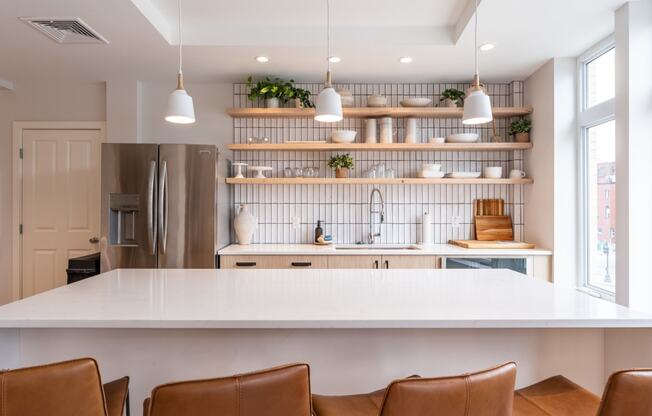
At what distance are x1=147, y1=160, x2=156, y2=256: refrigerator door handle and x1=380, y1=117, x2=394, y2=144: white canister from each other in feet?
6.44

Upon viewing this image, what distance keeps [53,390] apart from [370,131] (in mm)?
3350

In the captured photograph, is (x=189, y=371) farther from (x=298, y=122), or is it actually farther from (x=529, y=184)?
(x=529, y=184)

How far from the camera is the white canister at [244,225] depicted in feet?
12.9

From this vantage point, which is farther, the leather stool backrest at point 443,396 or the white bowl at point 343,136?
the white bowl at point 343,136

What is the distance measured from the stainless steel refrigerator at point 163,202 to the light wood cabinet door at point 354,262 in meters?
0.96

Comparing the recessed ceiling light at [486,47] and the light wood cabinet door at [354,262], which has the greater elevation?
the recessed ceiling light at [486,47]

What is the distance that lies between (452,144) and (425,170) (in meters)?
0.32

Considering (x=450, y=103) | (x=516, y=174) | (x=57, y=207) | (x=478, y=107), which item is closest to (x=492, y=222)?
(x=516, y=174)

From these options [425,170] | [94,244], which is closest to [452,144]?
[425,170]

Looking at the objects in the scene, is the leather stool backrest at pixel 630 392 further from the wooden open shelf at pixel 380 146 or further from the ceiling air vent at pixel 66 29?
the ceiling air vent at pixel 66 29

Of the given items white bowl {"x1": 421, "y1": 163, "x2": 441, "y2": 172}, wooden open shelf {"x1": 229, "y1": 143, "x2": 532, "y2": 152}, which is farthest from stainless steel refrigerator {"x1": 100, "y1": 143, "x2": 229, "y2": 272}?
white bowl {"x1": 421, "y1": 163, "x2": 441, "y2": 172}

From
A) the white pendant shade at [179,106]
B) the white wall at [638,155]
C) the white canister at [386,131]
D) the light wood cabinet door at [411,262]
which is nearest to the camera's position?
the white pendant shade at [179,106]

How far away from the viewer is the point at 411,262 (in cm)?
355

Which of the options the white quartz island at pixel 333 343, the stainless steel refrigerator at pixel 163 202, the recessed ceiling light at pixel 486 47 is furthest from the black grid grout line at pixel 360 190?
the white quartz island at pixel 333 343
